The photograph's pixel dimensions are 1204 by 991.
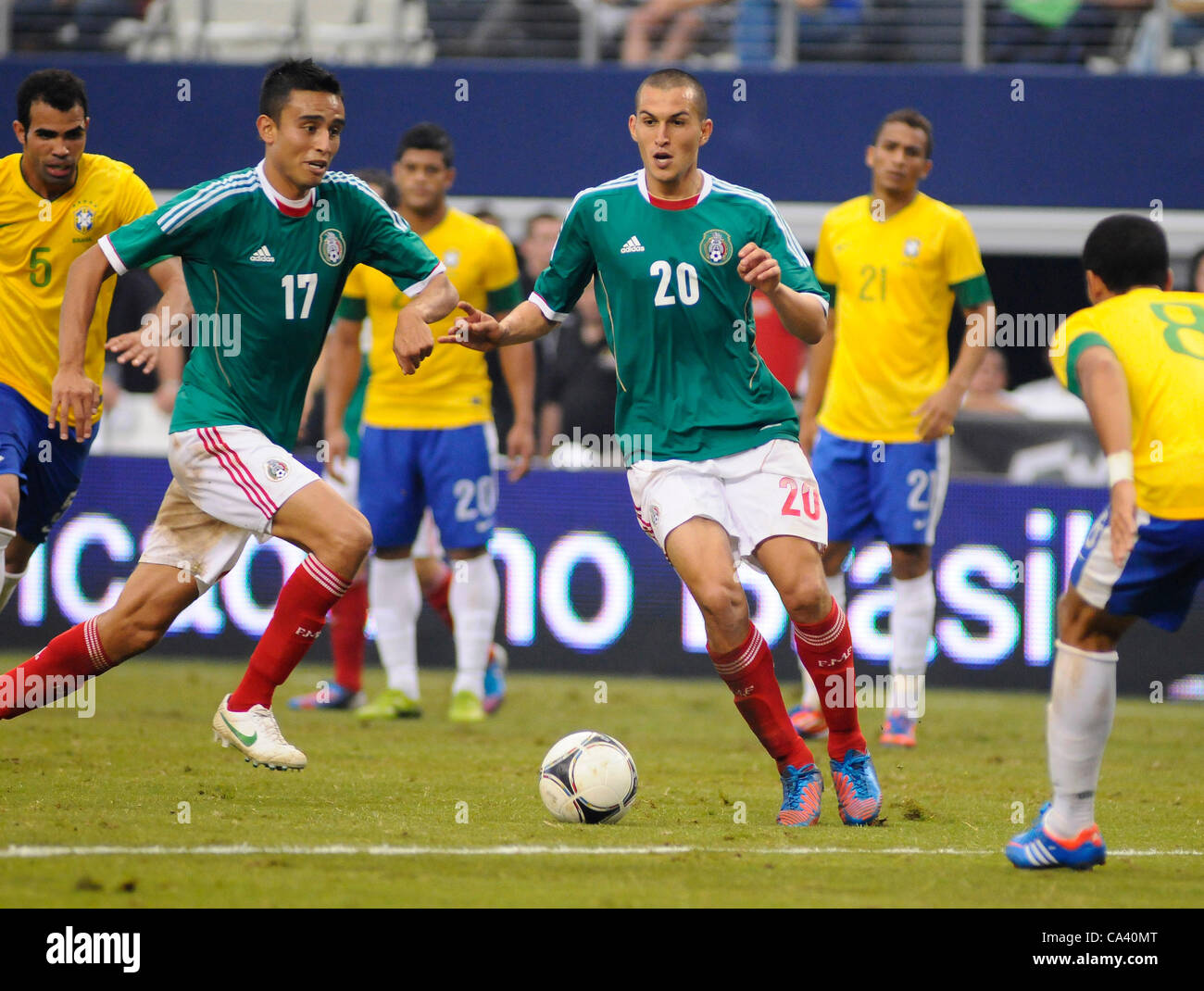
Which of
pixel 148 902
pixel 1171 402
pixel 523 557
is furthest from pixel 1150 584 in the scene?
pixel 523 557

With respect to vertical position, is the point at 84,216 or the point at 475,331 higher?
the point at 84,216

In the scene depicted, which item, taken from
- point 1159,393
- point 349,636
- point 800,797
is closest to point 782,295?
point 1159,393

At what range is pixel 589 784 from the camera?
591 cm

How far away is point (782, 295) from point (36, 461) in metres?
3.31

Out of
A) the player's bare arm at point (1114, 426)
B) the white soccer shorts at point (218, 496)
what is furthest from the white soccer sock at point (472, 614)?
the player's bare arm at point (1114, 426)

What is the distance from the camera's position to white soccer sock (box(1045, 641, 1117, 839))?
5098 mm

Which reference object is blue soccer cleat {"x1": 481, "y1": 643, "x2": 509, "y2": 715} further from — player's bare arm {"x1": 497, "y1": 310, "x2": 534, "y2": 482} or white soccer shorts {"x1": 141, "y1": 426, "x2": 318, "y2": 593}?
white soccer shorts {"x1": 141, "y1": 426, "x2": 318, "y2": 593}

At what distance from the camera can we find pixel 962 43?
13.8m

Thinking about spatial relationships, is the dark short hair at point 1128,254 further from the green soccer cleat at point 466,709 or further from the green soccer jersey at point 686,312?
the green soccer cleat at point 466,709

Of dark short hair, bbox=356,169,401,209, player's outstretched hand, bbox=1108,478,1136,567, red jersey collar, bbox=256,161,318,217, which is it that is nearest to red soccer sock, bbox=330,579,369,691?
dark short hair, bbox=356,169,401,209

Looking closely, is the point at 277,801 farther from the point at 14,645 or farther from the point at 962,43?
the point at 962,43

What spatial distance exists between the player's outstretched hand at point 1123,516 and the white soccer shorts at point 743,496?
4.93 feet

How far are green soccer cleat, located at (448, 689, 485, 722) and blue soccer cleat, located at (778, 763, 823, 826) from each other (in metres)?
3.50

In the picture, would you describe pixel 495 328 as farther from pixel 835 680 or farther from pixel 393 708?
pixel 393 708
